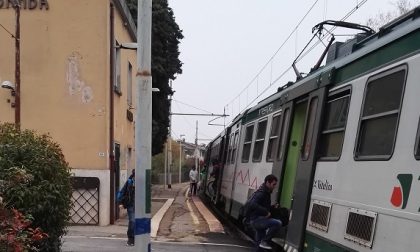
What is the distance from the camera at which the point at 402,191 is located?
4863mm

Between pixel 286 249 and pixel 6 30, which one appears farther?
pixel 6 30

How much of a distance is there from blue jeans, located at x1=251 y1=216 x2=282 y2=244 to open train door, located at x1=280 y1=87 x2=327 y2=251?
2.17 feet

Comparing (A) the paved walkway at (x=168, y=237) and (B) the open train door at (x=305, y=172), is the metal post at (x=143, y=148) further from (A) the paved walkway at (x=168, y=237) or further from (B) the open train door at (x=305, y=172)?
(A) the paved walkway at (x=168, y=237)

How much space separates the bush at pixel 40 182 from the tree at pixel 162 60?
21.0 meters

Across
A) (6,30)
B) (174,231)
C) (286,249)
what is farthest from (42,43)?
(286,249)

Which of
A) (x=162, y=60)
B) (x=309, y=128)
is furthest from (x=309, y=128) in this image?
(x=162, y=60)

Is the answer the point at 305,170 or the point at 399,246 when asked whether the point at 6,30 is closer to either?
the point at 305,170

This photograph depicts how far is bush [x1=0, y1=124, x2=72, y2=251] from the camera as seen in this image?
7.32 m

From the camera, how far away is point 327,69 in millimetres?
7441

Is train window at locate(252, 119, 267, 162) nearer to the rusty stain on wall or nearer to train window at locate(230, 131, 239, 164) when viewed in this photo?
train window at locate(230, 131, 239, 164)

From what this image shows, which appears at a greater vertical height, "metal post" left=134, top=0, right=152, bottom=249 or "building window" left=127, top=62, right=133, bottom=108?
"building window" left=127, top=62, right=133, bottom=108

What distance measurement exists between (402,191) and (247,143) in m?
8.41

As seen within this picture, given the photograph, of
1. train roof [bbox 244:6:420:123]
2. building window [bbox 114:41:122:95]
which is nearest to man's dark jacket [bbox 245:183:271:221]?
train roof [bbox 244:6:420:123]

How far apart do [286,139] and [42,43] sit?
A: 9.24 m
